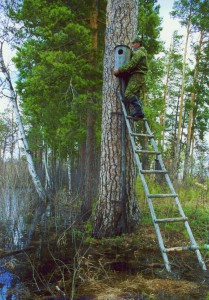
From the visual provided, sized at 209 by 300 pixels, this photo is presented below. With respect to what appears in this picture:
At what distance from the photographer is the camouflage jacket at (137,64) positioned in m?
5.10

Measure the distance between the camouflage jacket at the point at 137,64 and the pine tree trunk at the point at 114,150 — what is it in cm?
41

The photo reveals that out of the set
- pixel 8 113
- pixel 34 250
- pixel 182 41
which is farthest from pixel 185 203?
pixel 8 113

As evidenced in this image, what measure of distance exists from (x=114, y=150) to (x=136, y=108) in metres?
Result: 0.90

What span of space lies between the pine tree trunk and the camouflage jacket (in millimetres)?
410

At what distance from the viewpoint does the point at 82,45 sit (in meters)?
9.63

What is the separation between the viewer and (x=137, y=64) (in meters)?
5.18

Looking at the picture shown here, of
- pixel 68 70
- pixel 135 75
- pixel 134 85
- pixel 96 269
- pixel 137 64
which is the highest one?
pixel 68 70

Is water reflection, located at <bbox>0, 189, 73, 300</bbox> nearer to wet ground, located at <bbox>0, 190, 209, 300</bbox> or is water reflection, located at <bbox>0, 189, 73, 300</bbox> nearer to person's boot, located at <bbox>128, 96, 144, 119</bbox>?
wet ground, located at <bbox>0, 190, 209, 300</bbox>

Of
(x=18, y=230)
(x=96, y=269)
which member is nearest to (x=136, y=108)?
(x=96, y=269)

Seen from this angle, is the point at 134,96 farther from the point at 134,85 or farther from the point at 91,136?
the point at 91,136

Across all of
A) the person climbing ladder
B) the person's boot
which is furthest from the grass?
the person climbing ladder

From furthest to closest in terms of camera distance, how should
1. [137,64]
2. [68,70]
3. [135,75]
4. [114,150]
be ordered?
1. [68,70]
2. [114,150]
3. [135,75]
4. [137,64]

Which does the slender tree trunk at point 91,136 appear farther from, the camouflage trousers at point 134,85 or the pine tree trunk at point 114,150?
the camouflage trousers at point 134,85

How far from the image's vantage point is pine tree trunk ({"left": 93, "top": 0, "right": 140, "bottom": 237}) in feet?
17.6
